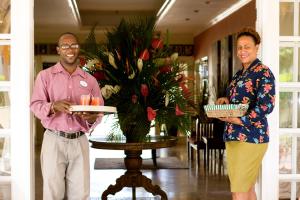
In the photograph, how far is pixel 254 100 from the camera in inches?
112

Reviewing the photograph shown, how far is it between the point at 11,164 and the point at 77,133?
61 cm

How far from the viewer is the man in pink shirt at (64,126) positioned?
2721 millimetres

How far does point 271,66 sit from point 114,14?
25.9 feet

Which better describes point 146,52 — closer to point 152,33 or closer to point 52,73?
point 152,33

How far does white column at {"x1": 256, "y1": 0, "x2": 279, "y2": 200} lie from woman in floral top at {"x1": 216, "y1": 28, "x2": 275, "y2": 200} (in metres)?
0.34

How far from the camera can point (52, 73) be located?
9.04 feet

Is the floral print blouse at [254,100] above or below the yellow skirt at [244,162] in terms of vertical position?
above

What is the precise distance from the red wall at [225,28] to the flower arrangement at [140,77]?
3782mm

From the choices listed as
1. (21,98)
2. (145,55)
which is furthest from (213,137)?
(21,98)

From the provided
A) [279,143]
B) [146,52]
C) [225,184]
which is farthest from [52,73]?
[225,184]

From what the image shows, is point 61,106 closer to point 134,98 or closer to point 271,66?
point 134,98

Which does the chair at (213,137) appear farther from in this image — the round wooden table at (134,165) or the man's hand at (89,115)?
the man's hand at (89,115)

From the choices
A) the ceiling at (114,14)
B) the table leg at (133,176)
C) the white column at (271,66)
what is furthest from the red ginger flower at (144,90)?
the ceiling at (114,14)

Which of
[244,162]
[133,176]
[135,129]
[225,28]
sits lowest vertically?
[133,176]
